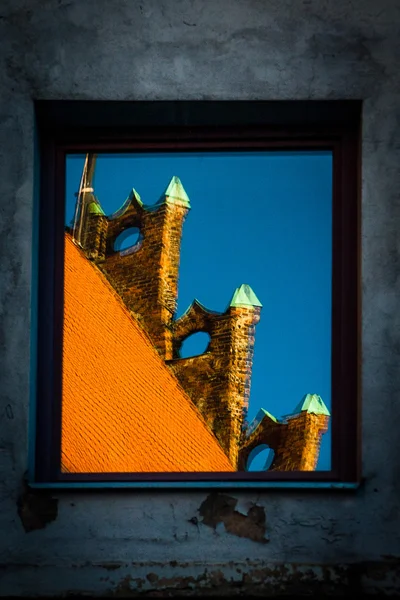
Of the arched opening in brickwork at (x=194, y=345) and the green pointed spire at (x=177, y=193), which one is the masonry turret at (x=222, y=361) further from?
Answer: the green pointed spire at (x=177, y=193)

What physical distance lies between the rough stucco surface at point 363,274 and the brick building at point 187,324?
33 centimetres

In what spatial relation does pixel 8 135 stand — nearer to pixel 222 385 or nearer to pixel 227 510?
pixel 222 385

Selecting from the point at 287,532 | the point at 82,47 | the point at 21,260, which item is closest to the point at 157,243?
the point at 21,260

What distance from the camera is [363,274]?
3.69 m

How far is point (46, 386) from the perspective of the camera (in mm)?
3842

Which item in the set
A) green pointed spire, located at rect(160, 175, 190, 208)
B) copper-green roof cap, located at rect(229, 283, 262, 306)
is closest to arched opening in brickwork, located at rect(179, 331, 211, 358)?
copper-green roof cap, located at rect(229, 283, 262, 306)

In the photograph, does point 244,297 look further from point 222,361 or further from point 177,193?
point 177,193

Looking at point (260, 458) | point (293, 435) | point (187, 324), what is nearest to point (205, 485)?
point (260, 458)

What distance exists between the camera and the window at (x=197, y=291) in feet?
12.6

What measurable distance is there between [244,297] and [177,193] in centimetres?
60

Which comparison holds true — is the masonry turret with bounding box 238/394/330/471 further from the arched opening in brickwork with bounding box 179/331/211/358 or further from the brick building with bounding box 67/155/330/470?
the arched opening in brickwork with bounding box 179/331/211/358

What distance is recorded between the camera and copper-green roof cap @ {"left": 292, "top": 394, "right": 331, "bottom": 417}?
3.86 metres

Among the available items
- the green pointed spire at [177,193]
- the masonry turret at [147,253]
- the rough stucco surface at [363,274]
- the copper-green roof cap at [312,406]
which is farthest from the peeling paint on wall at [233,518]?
the green pointed spire at [177,193]

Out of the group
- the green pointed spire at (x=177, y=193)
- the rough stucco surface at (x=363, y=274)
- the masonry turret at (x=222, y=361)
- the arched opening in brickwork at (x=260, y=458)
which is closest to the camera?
the rough stucco surface at (x=363, y=274)
